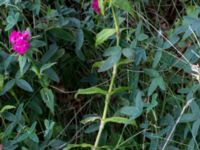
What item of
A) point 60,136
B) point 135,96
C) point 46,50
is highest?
point 46,50

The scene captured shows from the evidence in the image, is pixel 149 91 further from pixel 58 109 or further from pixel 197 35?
pixel 58 109

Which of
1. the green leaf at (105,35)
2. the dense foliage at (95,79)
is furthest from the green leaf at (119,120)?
the green leaf at (105,35)

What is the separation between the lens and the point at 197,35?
1509 mm

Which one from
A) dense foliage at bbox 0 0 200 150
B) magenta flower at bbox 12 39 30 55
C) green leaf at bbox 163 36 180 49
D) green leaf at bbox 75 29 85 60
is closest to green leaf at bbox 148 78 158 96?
dense foliage at bbox 0 0 200 150

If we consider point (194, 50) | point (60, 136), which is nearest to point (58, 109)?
point (60, 136)

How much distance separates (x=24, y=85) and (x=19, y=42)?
0.15 metres

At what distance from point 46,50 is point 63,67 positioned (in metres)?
0.10

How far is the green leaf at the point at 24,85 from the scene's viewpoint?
1503mm

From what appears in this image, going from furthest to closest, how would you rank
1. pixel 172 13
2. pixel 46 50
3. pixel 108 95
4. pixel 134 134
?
pixel 172 13
pixel 46 50
pixel 134 134
pixel 108 95

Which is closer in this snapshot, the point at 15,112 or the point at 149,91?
the point at 149,91

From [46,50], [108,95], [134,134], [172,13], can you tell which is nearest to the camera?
[108,95]

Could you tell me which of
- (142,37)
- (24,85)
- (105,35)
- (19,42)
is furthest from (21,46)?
(142,37)

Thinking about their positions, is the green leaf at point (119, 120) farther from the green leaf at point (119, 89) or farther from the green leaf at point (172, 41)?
the green leaf at point (172, 41)

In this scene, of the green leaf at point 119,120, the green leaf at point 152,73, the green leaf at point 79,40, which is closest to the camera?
the green leaf at point 119,120
